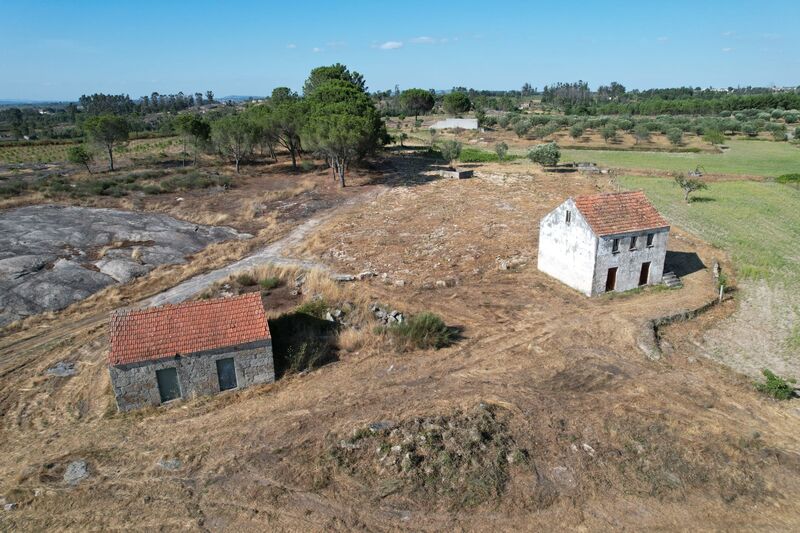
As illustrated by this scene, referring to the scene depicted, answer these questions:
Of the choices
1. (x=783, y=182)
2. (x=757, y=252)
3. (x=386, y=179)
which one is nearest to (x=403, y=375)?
(x=757, y=252)

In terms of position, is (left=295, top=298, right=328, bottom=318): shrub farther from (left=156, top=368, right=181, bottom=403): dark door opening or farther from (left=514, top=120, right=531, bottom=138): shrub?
(left=514, top=120, right=531, bottom=138): shrub

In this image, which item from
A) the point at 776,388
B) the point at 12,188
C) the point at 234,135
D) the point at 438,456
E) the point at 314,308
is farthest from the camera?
the point at 234,135

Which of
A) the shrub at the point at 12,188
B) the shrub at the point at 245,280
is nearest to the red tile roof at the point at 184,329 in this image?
the shrub at the point at 245,280

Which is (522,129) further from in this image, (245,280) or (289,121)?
(245,280)

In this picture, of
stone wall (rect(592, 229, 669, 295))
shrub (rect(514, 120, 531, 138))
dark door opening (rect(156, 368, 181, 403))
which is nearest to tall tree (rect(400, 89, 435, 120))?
shrub (rect(514, 120, 531, 138))

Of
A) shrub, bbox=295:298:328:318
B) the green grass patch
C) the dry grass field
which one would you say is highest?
the green grass patch

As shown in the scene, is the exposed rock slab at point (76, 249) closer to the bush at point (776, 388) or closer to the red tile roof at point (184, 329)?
the red tile roof at point (184, 329)

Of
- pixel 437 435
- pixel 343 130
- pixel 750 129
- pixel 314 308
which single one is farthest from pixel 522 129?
pixel 437 435
